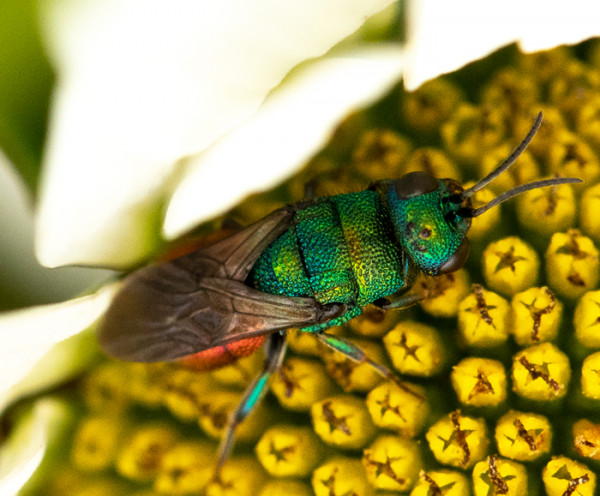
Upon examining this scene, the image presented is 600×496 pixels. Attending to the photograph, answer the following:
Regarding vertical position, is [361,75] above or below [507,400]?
above

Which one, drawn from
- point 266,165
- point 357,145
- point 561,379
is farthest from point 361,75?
point 561,379

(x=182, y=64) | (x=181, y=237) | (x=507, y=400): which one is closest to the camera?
(x=182, y=64)

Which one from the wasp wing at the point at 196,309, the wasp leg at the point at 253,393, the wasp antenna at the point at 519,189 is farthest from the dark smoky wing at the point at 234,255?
the wasp antenna at the point at 519,189

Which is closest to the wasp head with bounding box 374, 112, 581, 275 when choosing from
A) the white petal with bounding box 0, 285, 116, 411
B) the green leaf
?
the white petal with bounding box 0, 285, 116, 411

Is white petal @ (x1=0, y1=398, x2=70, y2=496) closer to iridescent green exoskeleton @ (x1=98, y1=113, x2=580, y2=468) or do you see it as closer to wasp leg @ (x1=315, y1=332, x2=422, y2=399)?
iridescent green exoskeleton @ (x1=98, y1=113, x2=580, y2=468)

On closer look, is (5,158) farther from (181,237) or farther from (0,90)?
(181,237)

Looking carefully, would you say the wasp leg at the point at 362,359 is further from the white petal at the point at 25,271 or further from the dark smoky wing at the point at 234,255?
the white petal at the point at 25,271
